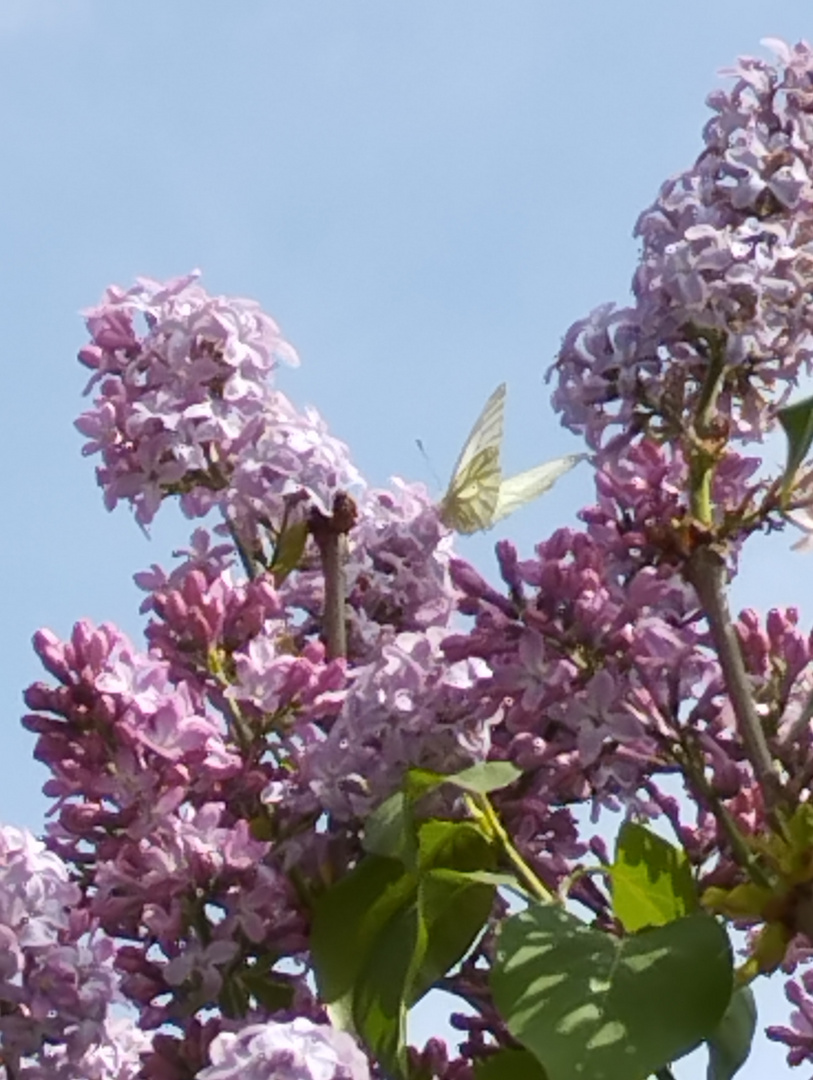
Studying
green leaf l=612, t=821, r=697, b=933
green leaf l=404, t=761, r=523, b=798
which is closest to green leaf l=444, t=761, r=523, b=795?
green leaf l=404, t=761, r=523, b=798

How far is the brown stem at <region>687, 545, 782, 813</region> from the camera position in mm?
1261

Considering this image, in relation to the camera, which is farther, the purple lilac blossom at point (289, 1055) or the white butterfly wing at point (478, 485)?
the white butterfly wing at point (478, 485)

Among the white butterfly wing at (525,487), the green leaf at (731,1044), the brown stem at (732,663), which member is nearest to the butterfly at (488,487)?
the white butterfly wing at (525,487)

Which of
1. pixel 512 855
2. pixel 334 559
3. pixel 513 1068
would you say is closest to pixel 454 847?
pixel 512 855

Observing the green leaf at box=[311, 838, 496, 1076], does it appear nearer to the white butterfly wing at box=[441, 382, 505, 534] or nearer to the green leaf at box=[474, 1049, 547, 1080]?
the green leaf at box=[474, 1049, 547, 1080]

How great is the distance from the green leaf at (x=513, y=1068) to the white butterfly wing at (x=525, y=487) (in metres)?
0.56

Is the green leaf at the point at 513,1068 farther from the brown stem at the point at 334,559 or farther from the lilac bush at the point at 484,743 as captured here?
the brown stem at the point at 334,559

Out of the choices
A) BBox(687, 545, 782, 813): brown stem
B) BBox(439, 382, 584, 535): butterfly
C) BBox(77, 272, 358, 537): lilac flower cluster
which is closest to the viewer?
BBox(687, 545, 782, 813): brown stem

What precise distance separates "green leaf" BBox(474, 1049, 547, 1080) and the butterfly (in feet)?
1.76

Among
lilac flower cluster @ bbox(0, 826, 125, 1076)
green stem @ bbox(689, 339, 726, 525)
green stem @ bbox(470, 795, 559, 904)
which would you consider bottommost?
green stem @ bbox(470, 795, 559, 904)

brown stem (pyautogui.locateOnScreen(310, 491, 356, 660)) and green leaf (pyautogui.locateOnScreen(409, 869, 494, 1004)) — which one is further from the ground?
brown stem (pyautogui.locateOnScreen(310, 491, 356, 660))

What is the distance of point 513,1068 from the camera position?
128 centimetres

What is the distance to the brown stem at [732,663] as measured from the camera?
126 cm

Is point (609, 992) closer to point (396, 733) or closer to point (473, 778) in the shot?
point (473, 778)
